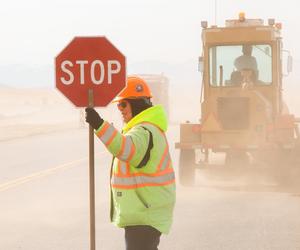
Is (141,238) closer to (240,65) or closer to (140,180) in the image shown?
(140,180)

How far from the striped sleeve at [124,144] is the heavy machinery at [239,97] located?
9216 millimetres

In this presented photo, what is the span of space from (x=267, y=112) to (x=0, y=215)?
5995 millimetres

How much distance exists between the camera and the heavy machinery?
46.4 feet

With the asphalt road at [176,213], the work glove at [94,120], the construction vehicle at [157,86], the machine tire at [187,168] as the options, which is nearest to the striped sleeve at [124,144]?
→ the work glove at [94,120]

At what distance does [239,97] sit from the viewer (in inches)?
569

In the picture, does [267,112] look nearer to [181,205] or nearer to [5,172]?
[181,205]

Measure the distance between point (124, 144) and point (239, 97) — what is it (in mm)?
9926

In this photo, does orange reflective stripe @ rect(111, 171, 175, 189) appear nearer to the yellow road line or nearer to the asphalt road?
the asphalt road

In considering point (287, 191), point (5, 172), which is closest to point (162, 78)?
point (5, 172)

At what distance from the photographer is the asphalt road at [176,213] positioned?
8539 millimetres

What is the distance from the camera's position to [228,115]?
1453 cm

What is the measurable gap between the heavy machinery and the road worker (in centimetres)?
901

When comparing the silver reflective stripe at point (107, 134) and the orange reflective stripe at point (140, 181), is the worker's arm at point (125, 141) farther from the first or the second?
the orange reflective stripe at point (140, 181)

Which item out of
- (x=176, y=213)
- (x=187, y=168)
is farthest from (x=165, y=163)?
(x=187, y=168)
